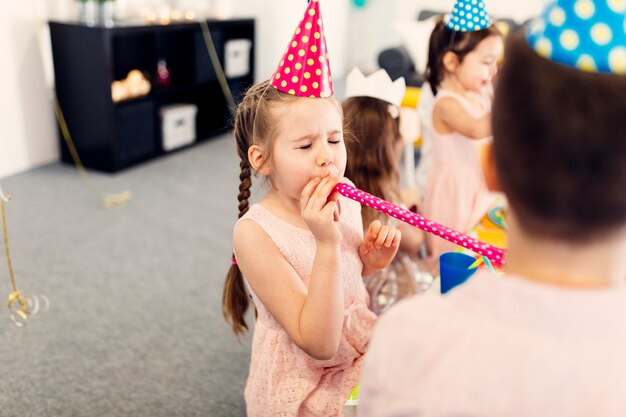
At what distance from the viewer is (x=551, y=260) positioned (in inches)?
19.3

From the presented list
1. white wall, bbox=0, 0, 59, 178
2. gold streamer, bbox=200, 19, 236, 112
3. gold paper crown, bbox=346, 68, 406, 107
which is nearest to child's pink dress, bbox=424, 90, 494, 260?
gold paper crown, bbox=346, 68, 406, 107

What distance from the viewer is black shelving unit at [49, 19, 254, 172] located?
3.15m

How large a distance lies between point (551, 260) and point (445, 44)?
4.70 feet

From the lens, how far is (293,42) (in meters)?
0.98

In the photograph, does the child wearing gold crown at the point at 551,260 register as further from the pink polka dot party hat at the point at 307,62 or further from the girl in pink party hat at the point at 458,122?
the girl in pink party hat at the point at 458,122

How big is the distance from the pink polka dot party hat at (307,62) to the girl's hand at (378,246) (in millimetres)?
254

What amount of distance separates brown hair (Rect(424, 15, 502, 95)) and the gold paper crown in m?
0.34

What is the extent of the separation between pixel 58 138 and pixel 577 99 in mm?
3345

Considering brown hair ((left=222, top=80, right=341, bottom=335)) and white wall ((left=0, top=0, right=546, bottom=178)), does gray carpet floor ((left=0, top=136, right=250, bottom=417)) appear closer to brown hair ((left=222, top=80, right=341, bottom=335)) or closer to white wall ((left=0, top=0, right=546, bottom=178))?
white wall ((left=0, top=0, right=546, bottom=178))

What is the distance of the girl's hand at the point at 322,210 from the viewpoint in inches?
34.9

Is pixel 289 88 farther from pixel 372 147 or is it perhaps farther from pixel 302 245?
pixel 372 147

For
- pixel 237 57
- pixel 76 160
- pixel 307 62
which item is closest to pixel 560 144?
pixel 307 62

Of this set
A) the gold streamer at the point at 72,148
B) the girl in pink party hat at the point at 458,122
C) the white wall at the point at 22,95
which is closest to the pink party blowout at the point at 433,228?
the girl in pink party hat at the point at 458,122

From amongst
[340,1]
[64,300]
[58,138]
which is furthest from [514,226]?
[340,1]
